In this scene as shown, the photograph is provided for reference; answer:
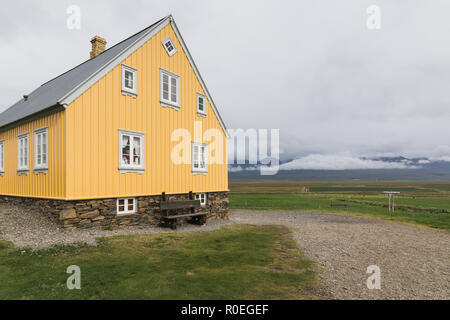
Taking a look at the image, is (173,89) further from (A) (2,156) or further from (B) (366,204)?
(B) (366,204)

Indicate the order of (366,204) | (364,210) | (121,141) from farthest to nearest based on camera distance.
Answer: (366,204)
(364,210)
(121,141)

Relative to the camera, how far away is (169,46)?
16203mm

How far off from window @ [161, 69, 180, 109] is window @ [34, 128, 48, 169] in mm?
6241

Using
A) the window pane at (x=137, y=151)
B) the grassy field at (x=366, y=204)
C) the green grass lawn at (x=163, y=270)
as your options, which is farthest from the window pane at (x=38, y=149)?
the grassy field at (x=366, y=204)

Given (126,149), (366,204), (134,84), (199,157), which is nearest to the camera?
(126,149)

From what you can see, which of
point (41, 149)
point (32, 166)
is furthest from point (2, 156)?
point (41, 149)

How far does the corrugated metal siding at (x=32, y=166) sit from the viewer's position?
1228 centimetres

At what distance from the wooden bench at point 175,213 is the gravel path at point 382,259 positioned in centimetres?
541

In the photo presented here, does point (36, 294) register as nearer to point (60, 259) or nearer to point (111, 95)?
point (60, 259)

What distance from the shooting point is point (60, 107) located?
39.9 ft

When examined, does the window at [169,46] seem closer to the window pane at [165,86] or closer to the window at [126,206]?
the window pane at [165,86]

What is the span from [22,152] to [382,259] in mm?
18942
